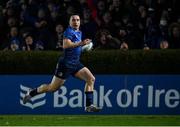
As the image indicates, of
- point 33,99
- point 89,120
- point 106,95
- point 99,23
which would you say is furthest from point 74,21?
point 99,23

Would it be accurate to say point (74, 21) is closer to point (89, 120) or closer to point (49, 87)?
point (49, 87)

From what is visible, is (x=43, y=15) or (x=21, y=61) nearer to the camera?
(x=21, y=61)

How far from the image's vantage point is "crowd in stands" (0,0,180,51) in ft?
51.6

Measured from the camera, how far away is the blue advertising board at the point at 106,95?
48.7 ft

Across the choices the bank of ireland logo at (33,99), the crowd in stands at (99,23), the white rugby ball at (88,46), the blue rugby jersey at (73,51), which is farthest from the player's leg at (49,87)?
the crowd in stands at (99,23)

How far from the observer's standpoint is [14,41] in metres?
16.0

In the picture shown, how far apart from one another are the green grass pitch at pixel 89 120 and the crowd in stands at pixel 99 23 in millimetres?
1866

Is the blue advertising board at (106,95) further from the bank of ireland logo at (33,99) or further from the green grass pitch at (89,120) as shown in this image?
the green grass pitch at (89,120)

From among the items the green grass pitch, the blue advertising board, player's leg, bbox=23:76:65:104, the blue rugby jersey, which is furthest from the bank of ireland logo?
the blue rugby jersey

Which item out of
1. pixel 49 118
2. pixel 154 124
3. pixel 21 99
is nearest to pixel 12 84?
pixel 21 99

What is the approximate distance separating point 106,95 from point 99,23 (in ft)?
7.38

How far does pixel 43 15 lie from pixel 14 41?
1.07 meters

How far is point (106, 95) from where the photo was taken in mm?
14906

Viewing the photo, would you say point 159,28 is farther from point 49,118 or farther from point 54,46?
point 49,118
